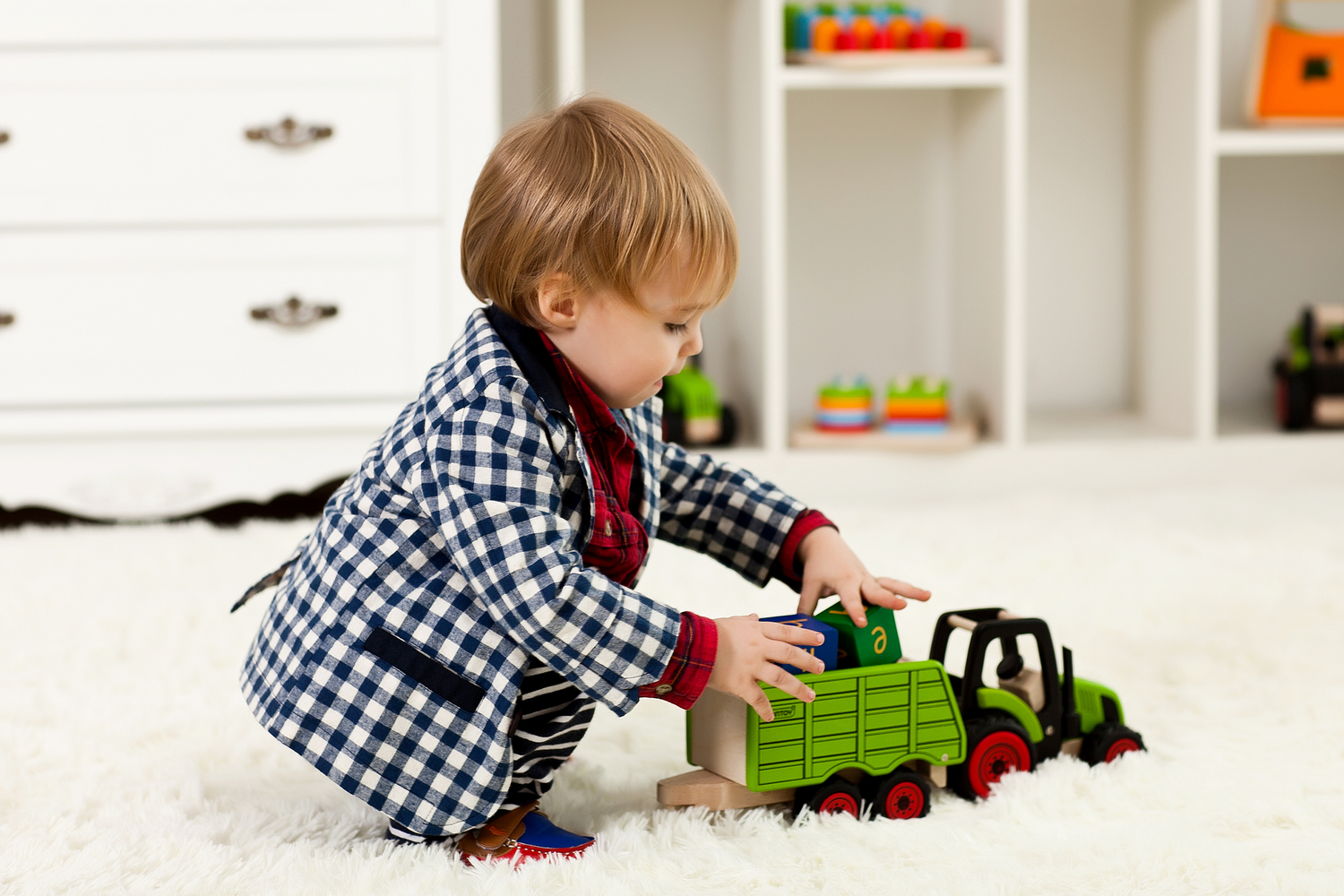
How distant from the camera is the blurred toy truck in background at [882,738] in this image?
681mm

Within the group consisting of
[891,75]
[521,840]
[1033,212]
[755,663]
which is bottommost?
[521,840]

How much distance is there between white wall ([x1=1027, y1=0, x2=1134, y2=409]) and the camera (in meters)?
1.95

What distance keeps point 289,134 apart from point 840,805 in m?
1.04

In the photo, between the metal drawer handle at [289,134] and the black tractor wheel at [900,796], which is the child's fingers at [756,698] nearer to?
the black tractor wheel at [900,796]

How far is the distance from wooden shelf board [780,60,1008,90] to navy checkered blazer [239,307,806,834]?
38.6 inches

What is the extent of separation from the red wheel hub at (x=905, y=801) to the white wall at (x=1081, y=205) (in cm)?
142

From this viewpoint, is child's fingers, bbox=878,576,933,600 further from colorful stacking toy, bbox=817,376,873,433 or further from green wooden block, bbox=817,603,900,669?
colorful stacking toy, bbox=817,376,873,433

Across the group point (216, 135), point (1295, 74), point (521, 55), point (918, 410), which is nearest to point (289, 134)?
point (216, 135)

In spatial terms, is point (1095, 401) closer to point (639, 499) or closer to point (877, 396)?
point (877, 396)

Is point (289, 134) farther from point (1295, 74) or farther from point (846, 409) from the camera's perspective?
point (1295, 74)

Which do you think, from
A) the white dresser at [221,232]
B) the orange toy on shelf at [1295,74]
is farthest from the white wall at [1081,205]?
the white dresser at [221,232]

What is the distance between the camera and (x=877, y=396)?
6.48 ft

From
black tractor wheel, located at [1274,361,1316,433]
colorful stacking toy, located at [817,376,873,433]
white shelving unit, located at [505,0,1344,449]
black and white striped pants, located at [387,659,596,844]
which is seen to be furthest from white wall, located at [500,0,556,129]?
black and white striped pants, located at [387,659,596,844]

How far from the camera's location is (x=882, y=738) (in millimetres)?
697
